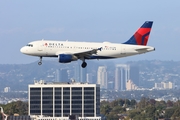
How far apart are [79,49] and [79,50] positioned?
0.19m

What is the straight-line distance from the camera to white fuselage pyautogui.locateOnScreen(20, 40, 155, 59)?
12650 cm

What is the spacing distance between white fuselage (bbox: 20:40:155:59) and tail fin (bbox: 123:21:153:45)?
341 cm

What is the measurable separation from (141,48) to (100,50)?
6071 millimetres

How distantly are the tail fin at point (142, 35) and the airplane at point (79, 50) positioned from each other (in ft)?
6.35

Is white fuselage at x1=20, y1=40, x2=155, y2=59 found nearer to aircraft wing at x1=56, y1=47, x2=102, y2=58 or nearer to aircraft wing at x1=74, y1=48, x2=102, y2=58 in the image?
aircraft wing at x1=56, y1=47, x2=102, y2=58

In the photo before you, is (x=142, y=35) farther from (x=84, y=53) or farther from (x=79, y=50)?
(x=84, y=53)

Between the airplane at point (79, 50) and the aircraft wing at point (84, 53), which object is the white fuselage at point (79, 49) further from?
the aircraft wing at point (84, 53)

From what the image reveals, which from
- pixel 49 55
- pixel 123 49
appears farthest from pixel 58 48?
pixel 123 49

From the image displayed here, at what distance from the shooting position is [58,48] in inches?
4988

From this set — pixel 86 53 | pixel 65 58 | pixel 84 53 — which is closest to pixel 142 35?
pixel 86 53

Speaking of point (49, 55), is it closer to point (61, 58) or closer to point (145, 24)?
point (61, 58)

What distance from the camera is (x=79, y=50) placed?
128 m

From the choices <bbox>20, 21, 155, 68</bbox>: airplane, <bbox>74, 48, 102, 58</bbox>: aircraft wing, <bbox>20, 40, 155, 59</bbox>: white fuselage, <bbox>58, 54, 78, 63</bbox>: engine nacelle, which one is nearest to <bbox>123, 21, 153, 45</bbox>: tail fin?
<bbox>20, 21, 155, 68</bbox>: airplane

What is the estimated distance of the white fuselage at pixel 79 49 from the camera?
12650cm
